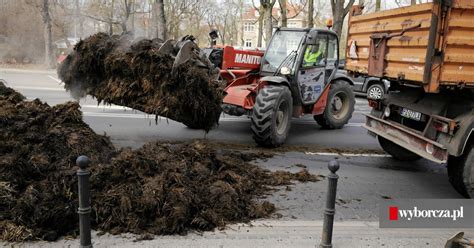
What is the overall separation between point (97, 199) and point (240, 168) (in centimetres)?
215

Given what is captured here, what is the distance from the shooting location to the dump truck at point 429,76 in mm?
5223

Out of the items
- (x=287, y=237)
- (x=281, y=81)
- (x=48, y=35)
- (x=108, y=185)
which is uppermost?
(x=48, y=35)

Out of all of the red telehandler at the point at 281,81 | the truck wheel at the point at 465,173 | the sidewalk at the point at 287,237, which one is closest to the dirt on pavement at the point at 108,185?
the sidewalk at the point at 287,237

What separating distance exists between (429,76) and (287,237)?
276 cm

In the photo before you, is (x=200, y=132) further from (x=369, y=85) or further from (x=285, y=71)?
(x=369, y=85)

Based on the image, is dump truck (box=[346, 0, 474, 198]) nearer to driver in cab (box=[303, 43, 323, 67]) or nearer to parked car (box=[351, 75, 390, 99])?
driver in cab (box=[303, 43, 323, 67])

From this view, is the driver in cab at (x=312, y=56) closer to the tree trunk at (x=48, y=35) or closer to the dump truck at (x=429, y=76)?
the dump truck at (x=429, y=76)

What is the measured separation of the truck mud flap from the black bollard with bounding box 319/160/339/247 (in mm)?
2293

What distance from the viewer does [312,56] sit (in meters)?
9.09

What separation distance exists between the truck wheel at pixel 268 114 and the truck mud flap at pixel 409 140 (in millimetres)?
1605

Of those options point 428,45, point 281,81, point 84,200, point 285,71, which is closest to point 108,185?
point 84,200

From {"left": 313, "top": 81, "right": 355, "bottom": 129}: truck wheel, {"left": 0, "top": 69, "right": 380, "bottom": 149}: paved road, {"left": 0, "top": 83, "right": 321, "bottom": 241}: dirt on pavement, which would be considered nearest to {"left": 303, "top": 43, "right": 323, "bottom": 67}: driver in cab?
{"left": 313, "top": 81, "right": 355, "bottom": 129}: truck wheel

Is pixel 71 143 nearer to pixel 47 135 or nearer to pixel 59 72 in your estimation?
pixel 47 135

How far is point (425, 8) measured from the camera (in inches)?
216
